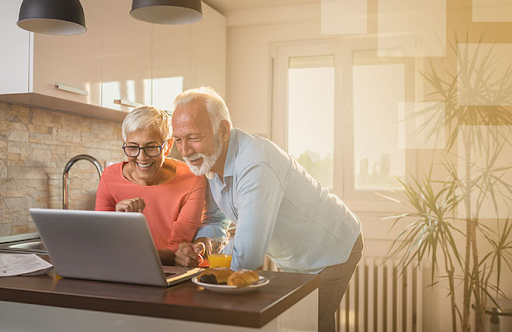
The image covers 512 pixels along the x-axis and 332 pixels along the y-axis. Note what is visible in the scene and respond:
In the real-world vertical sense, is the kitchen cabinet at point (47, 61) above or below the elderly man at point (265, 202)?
above

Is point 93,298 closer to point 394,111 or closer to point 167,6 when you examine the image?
point 167,6

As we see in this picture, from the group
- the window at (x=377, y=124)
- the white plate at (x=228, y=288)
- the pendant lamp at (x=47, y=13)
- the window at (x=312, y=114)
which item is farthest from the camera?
the window at (x=312, y=114)

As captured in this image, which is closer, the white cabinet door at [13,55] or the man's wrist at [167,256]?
the man's wrist at [167,256]

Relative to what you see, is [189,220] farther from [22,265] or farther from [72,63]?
[72,63]

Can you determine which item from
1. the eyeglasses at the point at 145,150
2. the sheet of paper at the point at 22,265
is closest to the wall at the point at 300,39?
the eyeglasses at the point at 145,150

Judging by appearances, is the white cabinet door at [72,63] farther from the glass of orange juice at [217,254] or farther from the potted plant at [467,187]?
the potted plant at [467,187]

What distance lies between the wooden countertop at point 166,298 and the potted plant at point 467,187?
2.29 meters

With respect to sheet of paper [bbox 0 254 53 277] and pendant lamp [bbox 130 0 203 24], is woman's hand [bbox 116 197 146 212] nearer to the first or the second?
sheet of paper [bbox 0 254 53 277]

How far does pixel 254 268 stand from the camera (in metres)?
1.59

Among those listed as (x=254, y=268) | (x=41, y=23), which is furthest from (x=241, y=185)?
(x=41, y=23)

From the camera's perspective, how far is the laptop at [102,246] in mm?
1259

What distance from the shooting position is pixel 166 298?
1.23m

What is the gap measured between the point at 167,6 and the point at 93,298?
941 mm

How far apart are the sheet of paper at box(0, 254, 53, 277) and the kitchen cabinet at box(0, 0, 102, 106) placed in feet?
2.53
